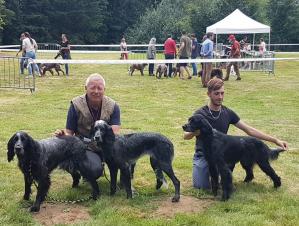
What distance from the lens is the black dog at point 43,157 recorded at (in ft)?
15.2

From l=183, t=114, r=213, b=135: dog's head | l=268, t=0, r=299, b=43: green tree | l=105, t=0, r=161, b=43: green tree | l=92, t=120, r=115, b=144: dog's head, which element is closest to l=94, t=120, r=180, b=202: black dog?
l=92, t=120, r=115, b=144: dog's head

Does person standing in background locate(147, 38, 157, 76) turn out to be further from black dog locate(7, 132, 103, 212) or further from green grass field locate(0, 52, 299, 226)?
black dog locate(7, 132, 103, 212)

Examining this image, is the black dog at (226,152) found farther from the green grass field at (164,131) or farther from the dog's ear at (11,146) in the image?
the dog's ear at (11,146)

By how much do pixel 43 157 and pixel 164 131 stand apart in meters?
4.48

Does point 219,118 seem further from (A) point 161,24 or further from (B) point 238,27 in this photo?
(A) point 161,24

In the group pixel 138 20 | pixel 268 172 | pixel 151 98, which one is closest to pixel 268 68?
pixel 151 98

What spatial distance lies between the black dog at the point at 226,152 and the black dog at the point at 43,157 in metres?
1.20

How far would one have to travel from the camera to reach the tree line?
41.0 meters

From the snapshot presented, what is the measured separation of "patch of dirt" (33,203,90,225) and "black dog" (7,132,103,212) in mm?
100

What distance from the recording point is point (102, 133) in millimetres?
4977

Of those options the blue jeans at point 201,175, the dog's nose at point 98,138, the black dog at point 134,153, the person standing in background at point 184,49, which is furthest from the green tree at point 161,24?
the dog's nose at point 98,138

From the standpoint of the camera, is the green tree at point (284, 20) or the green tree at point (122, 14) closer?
the green tree at point (284, 20)

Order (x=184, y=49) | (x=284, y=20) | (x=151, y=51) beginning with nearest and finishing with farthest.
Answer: (x=184, y=49) → (x=151, y=51) → (x=284, y=20)

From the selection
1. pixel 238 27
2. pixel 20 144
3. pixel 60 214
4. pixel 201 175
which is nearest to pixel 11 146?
pixel 20 144
